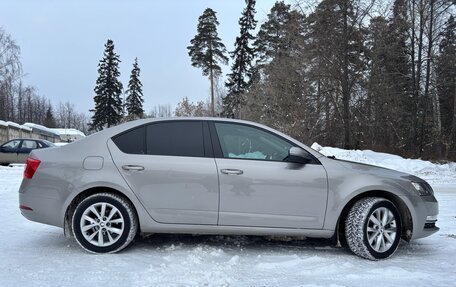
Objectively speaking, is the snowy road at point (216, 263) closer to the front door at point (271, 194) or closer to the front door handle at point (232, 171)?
the front door at point (271, 194)

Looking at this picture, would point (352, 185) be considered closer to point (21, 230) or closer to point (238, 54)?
point (21, 230)

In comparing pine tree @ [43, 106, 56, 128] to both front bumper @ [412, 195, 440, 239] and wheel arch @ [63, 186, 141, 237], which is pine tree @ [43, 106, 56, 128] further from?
front bumper @ [412, 195, 440, 239]

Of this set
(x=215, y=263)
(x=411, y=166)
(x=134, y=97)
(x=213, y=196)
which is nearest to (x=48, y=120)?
(x=134, y=97)

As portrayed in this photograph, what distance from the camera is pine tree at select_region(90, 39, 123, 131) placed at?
66000 mm

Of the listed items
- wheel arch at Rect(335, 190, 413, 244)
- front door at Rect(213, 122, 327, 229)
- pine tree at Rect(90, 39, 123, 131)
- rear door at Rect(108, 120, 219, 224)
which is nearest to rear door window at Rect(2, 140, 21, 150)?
rear door at Rect(108, 120, 219, 224)

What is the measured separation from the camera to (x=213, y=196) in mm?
4801

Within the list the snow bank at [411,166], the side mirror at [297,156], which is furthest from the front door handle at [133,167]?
the snow bank at [411,166]

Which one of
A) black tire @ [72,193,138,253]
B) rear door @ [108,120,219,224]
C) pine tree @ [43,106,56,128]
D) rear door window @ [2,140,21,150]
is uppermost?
pine tree @ [43,106,56,128]

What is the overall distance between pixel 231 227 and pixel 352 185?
58.7 inches

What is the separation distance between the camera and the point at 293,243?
5512 mm

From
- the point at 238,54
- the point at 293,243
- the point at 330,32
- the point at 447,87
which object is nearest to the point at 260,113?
the point at 330,32

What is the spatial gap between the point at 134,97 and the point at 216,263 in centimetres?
6814

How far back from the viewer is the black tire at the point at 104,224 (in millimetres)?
4797

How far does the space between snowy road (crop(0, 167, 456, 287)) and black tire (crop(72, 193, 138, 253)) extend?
131 mm
